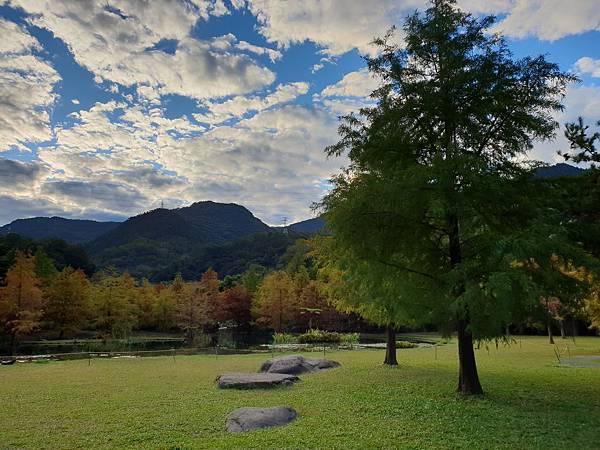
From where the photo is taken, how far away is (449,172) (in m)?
10.7

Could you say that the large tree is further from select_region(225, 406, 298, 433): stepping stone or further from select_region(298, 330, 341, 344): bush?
select_region(298, 330, 341, 344): bush

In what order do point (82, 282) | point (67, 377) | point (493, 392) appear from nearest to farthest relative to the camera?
point (493, 392), point (67, 377), point (82, 282)

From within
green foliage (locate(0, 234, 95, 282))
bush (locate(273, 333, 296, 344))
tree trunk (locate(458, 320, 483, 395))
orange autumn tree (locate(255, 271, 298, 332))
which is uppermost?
green foliage (locate(0, 234, 95, 282))

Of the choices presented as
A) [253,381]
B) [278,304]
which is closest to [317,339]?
[278,304]

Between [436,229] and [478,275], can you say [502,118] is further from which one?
[478,275]

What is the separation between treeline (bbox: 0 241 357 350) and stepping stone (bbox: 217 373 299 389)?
91.0 feet

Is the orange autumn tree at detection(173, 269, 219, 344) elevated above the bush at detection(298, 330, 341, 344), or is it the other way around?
the orange autumn tree at detection(173, 269, 219, 344)

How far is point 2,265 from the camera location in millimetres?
54188

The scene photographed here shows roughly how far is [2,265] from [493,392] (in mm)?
58689

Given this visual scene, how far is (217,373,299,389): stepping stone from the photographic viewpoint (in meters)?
14.8

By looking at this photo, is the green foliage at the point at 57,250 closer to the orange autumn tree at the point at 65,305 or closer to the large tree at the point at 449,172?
the orange autumn tree at the point at 65,305

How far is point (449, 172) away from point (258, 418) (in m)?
7.12

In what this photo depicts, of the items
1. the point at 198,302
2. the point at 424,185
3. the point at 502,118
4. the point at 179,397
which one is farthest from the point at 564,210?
the point at 198,302

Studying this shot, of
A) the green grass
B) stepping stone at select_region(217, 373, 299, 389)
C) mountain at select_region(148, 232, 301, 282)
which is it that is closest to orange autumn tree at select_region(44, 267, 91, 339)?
the green grass
